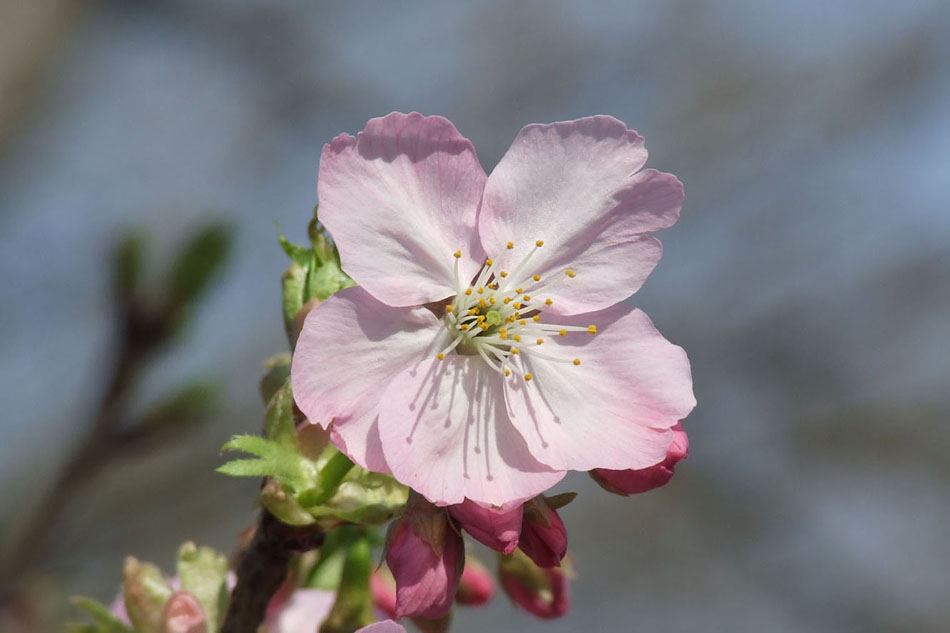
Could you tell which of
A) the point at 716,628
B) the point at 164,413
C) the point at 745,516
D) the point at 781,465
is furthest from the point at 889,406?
the point at 164,413

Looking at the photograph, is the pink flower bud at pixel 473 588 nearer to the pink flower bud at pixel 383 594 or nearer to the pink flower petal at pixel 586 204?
the pink flower bud at pixel 383 594

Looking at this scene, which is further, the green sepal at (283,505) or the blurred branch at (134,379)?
the blurred branch at (134,379)

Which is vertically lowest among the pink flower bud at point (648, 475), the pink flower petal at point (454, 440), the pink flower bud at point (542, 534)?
the pink flower bud at point (542, 534)

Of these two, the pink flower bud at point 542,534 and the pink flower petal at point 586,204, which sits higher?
the pink flower petal at point 586,204

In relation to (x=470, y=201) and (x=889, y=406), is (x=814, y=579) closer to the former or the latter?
(x=889, y=406)

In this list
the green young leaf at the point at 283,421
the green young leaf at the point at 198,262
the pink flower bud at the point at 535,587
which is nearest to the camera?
the green young leaf at the point at 283,421

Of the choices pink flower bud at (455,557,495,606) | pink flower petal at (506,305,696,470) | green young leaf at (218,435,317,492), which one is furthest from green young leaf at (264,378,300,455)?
pink flower bud at (455,557,495,606)

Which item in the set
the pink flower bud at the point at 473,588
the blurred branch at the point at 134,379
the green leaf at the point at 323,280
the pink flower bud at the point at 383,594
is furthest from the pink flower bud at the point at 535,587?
the blurred branch at the point at 134,379
